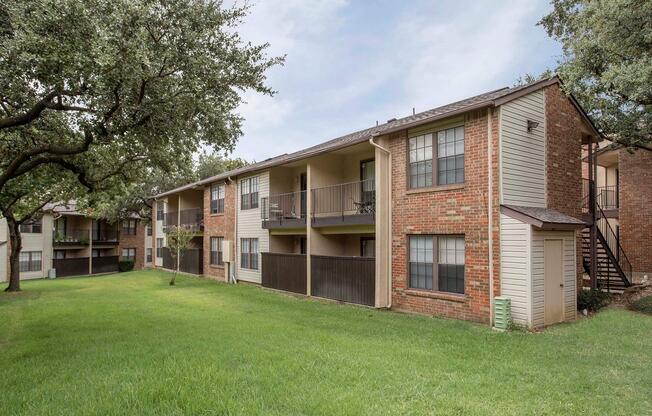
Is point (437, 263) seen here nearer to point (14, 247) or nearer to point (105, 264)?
point (14, 247)

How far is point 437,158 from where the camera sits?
11984 mm

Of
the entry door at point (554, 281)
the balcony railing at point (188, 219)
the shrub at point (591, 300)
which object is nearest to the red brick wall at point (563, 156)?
the shrub at point (591, 300)

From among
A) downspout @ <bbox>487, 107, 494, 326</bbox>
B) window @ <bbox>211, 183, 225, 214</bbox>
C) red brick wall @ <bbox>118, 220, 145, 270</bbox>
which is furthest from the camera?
red brick wall @ <bbox>118, 220, 145, 270</bbox>

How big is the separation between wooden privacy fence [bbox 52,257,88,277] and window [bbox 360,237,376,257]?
3177cm

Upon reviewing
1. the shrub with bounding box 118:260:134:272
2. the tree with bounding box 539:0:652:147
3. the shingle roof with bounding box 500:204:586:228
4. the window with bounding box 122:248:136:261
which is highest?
the tree with bounding box 539:0:652:147

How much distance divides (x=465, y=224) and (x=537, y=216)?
1723mm

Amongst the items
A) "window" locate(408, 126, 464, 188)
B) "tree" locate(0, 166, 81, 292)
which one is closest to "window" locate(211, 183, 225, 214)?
"tree" locate(0, 166, 81, 292)

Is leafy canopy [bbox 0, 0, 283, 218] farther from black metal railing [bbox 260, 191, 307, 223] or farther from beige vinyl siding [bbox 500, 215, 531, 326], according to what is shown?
black metal railing [bbox 260, 191, 307, 223]

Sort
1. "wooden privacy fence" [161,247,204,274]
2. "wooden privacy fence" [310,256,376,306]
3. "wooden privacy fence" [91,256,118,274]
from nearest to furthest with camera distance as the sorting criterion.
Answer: "wooden privacy fence" [310,256,376,306] < "wooden privacy fence" [161,247,204,274] < "wooden privacy fence" [91,256,118,274]

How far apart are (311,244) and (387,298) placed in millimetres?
4205

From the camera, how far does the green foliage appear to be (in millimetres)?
11818

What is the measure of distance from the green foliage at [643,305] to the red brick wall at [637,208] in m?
6.26

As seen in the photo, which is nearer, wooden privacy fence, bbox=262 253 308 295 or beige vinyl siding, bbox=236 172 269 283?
wooden privacy fence, bbox=262 253 308 295

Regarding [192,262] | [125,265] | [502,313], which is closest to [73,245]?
[125,265]
